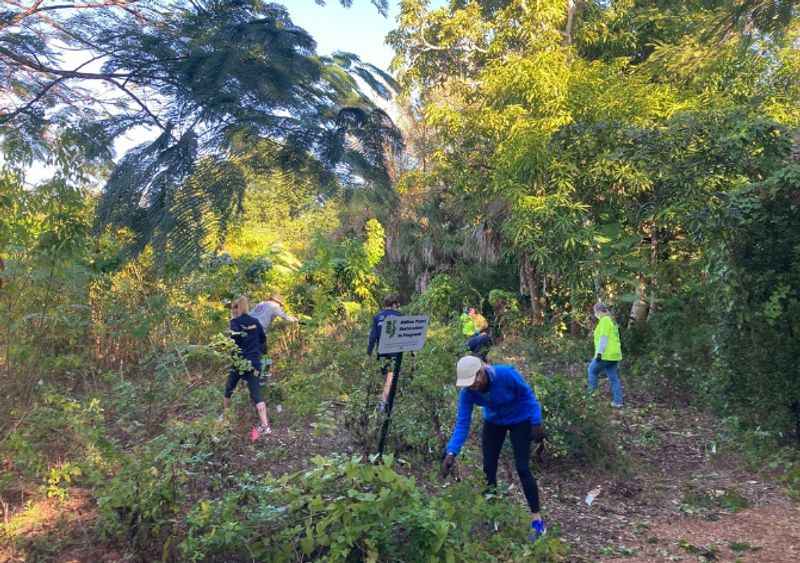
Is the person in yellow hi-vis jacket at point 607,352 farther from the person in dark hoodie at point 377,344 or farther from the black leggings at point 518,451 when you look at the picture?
the black leggings at point 518,451

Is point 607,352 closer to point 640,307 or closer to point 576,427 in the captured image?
point 576,427

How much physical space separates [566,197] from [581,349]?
3.07m

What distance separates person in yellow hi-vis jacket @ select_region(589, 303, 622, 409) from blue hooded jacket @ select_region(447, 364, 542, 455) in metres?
4.49

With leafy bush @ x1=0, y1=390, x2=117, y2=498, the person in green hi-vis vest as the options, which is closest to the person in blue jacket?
leafy bush @ x1=0, y1=390, x2=117, y2=498

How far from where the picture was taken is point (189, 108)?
2723 mm

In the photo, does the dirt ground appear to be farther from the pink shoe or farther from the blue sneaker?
the blue sneaker

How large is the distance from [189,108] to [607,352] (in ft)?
24.7

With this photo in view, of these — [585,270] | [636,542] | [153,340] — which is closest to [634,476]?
[636,542]

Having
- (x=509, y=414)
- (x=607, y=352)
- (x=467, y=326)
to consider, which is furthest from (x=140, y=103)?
(x=467, y=326)

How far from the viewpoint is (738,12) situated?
6520mm

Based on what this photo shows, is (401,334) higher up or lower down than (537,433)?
higher up

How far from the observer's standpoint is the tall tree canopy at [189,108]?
2.46m

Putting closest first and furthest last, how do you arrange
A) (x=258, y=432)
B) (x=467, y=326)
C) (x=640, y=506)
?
(x=640, y=506) < (x=258, y=432) < (x=467, y=326)

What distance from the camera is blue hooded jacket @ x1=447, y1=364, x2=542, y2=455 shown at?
4.74 metres
